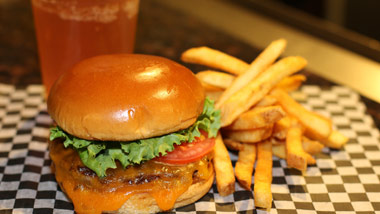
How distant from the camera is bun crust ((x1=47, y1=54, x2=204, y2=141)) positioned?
2.44 metres

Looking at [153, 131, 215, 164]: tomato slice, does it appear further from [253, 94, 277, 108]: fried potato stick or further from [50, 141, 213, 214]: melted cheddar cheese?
[253, 94, 277, 108]: fried potato stick

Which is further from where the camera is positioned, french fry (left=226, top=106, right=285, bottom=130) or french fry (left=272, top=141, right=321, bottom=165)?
french fry (left=272, top=141, right=321, bottom=165)

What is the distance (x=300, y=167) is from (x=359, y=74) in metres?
1.69

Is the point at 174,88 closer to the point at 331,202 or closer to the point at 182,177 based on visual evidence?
the point at 182,177

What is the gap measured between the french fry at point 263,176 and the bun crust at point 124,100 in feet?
1.71

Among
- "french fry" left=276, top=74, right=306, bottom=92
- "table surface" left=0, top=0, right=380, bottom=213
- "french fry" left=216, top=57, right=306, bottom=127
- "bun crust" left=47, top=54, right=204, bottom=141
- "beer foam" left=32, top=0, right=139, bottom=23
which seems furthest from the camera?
"table surface" left=0, top=0, right=380, bottom=213

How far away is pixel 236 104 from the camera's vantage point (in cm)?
288

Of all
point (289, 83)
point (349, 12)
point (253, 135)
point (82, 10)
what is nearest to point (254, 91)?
point (253, 135)

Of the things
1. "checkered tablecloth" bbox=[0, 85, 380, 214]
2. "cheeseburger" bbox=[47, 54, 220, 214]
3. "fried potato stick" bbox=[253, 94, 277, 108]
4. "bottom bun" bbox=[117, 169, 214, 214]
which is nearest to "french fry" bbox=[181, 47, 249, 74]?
"fried potato stick" bbox=[253, 94, 277, 108]

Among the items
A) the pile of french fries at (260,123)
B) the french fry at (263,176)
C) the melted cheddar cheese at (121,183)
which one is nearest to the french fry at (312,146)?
the pile of french fries at (260,123)

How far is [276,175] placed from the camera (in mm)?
3057

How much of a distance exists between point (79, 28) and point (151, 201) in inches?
56.8

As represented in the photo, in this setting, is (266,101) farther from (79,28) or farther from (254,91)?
(79,28)

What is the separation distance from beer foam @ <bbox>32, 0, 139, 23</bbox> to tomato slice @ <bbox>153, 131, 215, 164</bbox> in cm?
121
